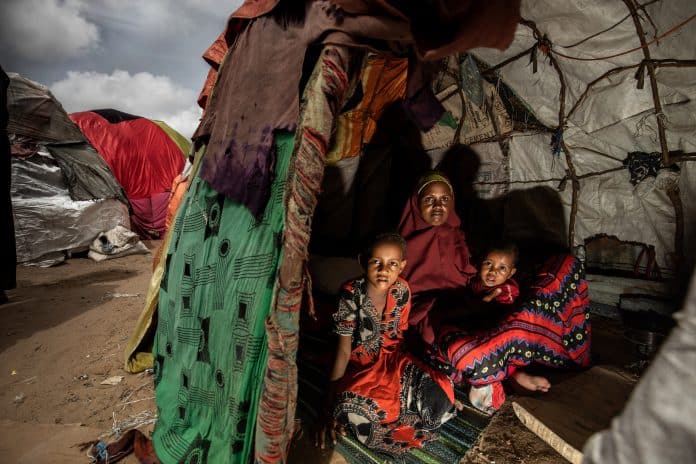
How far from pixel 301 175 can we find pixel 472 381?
1679 mm

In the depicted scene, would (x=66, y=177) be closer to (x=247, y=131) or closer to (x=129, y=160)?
(x=129, y=160)

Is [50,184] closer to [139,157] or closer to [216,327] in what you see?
[139,157]

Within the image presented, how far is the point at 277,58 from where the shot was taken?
161cm

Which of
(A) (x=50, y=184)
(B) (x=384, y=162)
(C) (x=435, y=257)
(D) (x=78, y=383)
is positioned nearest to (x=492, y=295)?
(C) (x=435, y=257)

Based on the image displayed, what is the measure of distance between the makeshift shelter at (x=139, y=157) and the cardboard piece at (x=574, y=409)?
8.53 meters

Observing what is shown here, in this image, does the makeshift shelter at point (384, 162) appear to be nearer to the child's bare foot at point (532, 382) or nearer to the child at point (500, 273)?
the child at point (500, 273)

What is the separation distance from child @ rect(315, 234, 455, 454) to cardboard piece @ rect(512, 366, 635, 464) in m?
0.45

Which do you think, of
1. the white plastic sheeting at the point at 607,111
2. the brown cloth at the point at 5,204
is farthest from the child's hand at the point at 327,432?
the brown cloth at the point at 5,204

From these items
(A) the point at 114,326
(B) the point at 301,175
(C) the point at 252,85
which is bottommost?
(A) the point at 114,326

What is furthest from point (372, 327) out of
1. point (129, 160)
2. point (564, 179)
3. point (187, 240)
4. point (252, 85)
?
point (129, 160)

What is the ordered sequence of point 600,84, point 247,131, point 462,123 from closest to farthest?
point 247,131, point 600,84, point 462,123

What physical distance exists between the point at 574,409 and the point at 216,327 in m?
1.97

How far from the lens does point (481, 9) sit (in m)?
1.04

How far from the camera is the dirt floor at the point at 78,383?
1.76 meters
